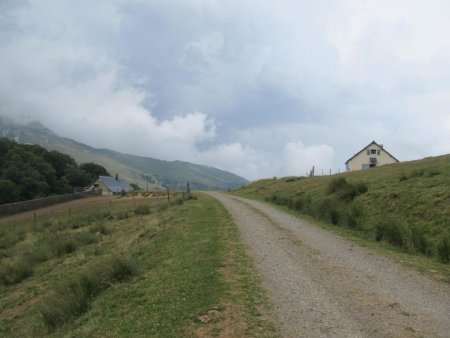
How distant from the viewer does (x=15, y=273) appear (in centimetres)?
1906

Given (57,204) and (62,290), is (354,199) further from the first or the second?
(57,204)

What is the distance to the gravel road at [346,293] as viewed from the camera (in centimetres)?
725

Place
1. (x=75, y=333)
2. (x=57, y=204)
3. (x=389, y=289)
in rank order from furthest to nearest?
(x=57, y=204)
(x=389, y=289)
(x=75, y=333)

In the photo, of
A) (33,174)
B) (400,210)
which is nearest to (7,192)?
(33,174)

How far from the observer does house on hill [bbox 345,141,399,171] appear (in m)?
88.5

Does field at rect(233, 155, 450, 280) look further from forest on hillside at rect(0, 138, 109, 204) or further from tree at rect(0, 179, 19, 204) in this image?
forest on hillside at rect(0, 138, 109, 204)

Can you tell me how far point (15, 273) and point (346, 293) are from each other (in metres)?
16.0

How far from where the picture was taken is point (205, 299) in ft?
28.7

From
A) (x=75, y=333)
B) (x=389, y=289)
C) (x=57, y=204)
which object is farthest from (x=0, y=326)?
(x=57, y=204)

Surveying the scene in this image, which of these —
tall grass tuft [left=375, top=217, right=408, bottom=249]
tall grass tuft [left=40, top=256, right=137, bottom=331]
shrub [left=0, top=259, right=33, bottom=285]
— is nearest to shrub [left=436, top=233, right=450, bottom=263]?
tall grass tuft [left=375, top=217, right=408, bottom=249]

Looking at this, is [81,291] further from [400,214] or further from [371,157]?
[371,157]

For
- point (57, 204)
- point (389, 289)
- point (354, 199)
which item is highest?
point (354, 199)

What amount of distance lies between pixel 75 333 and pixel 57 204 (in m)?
68.2

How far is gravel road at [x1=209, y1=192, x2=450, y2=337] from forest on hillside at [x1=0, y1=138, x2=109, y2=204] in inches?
3831
